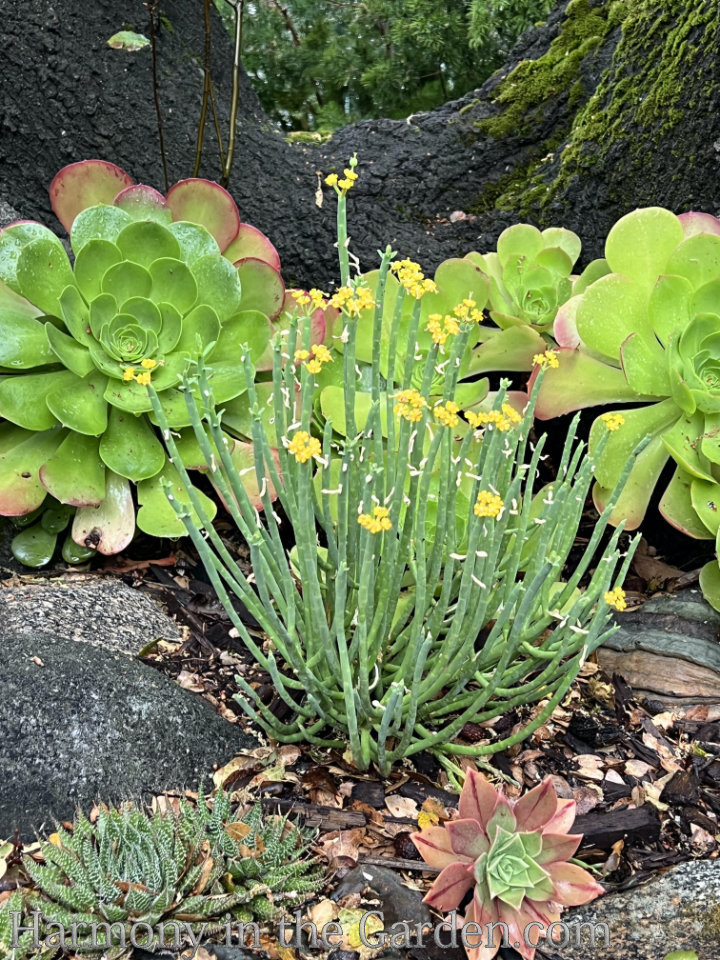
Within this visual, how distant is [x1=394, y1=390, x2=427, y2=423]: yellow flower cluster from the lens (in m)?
1.08

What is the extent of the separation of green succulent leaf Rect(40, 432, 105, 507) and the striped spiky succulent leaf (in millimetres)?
689

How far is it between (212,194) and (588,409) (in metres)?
1.10

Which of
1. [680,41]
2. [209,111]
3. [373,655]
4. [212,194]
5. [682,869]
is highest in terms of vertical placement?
[680,41]

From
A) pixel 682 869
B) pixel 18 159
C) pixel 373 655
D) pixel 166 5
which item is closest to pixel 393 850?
pixel 373 655

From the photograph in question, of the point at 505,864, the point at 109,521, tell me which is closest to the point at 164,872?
the point at 505,864

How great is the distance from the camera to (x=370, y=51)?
11.2 ft

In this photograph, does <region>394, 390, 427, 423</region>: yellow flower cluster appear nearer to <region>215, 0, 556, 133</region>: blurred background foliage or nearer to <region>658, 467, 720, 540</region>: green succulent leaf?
<region>658, 467, 720, 540</region>: green succulent leaf

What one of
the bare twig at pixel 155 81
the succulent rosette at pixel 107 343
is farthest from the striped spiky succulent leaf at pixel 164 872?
the bare twig at pixel 155 81

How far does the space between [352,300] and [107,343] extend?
786mm

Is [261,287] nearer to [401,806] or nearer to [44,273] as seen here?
[44,273]

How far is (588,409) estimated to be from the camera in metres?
2.17

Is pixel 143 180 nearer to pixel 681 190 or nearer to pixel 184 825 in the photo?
pixel 681 190

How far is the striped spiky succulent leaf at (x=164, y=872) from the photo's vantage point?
1.08m

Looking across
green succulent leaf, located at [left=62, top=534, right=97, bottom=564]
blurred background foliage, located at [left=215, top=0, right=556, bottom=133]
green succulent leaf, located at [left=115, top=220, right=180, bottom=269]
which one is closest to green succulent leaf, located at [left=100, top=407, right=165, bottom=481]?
green succulent leaf, located at [left=62, top=534, right=97, bottom=564]
